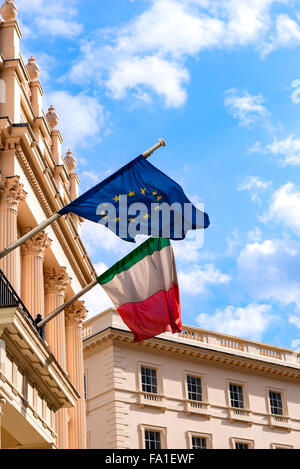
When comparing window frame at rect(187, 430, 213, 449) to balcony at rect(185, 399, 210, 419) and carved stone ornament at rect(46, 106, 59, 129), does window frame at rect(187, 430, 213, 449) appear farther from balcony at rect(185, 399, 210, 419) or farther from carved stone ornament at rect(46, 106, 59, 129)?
carved stone ornament at rect(46, 106, 59, 129)

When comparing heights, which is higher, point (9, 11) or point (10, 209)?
point (9, 11)

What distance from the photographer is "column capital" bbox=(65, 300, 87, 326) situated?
3869cm

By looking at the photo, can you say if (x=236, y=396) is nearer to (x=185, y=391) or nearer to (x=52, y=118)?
(x=185, y=391)

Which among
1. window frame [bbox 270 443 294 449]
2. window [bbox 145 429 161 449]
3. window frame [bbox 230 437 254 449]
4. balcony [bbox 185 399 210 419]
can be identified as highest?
balcony [bbox 185 399 210 419]

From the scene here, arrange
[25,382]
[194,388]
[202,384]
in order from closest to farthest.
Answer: [25,382] → [194,388] → [202,384]

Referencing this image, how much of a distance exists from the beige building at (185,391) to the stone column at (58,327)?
52.2 ft

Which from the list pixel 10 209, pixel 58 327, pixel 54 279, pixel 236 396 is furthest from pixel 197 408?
pixel 10 209

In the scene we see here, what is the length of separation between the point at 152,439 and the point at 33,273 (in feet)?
72.7

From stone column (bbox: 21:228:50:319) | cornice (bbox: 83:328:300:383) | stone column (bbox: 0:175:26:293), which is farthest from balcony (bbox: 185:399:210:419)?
stone column (bbox: 0:175:26:293)

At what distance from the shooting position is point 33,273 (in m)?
32.1

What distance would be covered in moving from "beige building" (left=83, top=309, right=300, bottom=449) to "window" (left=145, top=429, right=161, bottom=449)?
0.06m

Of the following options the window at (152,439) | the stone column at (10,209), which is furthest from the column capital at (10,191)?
the window at (152,439)

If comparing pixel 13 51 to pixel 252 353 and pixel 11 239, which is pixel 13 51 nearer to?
pixel 11 239

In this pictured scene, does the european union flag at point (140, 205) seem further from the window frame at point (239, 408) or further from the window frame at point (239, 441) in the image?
the window frame at point (239, 408)
